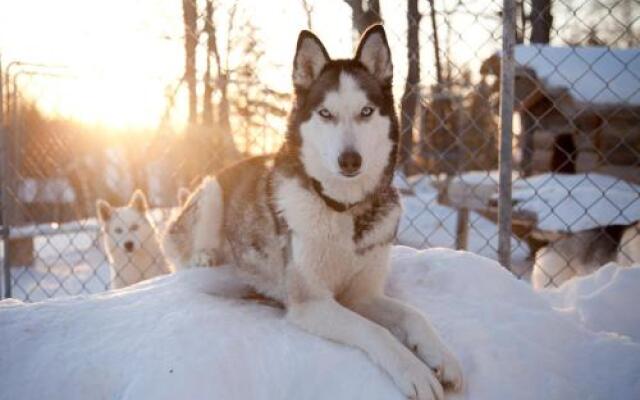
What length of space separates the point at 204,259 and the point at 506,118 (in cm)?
191

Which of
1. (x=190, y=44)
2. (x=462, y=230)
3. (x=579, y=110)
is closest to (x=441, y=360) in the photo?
(x=190, y=44)

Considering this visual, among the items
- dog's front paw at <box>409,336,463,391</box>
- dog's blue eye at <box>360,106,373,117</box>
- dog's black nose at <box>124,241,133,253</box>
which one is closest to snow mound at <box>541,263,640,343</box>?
dog's front paw at <box>409,336,463,391</box>

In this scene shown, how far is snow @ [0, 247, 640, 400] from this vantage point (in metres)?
1.53

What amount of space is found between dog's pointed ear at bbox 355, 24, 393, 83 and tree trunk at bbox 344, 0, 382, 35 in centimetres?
93

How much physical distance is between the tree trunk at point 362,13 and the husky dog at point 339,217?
0.97m

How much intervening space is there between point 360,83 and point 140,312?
137cm

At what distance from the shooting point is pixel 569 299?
8.01 ft

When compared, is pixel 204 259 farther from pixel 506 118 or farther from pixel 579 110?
pixel 579 110

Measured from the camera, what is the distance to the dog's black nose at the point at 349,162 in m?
1.93

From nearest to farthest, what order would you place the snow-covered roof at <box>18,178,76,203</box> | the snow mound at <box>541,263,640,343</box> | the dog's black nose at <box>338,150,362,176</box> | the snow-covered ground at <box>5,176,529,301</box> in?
1. the dog's black nose at <box>338,150,362,176</box>
2. the snow mound at <box>541,263,640,343</box>
3. the snow-covered ground at <box>5,176,529,301</box>
4. the snow-covered roof at <box>18,178,76,203</box>

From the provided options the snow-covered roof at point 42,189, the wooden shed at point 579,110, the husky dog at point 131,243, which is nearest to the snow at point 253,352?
the wooden shed at point 579,110

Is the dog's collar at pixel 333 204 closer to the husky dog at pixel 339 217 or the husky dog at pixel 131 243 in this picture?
the husky dog at pixel 339 217

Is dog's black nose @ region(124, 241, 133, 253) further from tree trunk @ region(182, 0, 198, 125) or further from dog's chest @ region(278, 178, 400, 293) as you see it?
dog's chest @ region(278, 178, 400, 293)

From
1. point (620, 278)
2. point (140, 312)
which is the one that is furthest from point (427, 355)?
point (620, 278)
